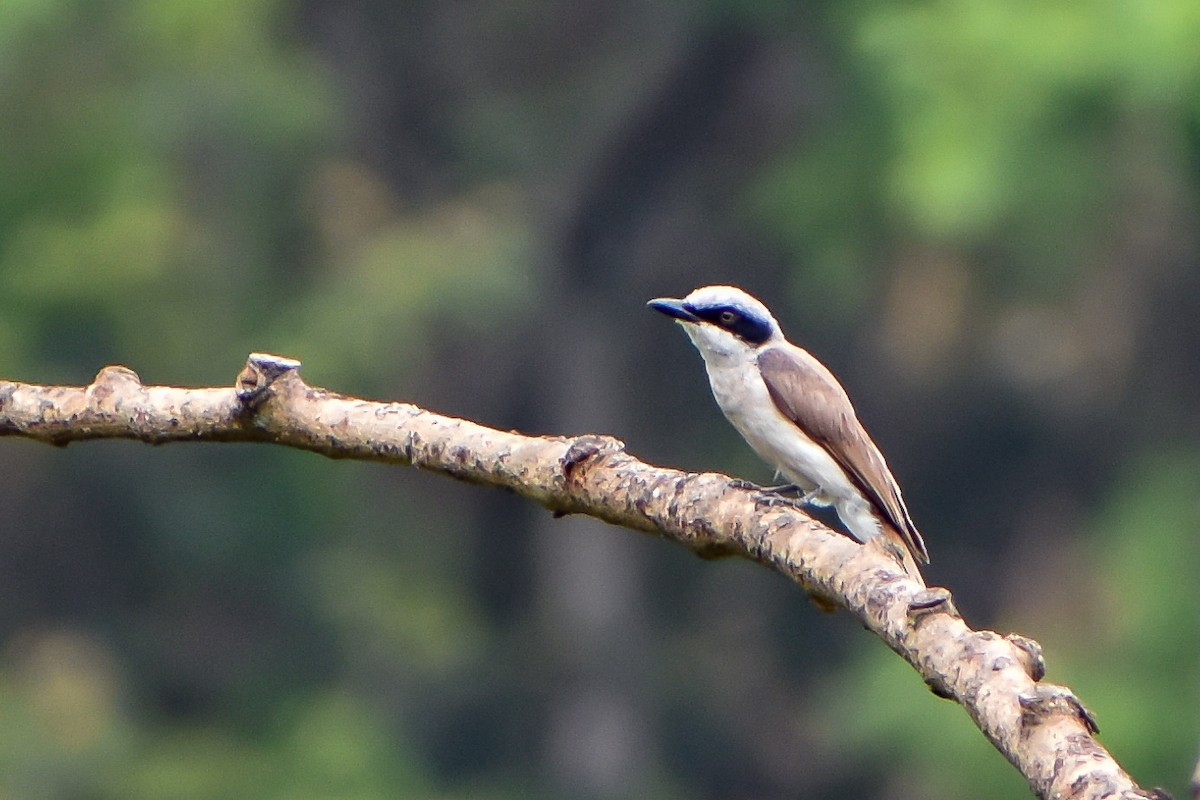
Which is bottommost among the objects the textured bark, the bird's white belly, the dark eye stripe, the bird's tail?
the textured bark

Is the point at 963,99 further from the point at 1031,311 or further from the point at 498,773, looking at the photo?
the point at 498,773

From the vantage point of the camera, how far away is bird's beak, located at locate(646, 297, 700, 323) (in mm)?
6527

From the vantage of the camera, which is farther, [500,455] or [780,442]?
[780,442]

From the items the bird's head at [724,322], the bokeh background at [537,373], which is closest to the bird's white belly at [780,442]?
the bird's head at [724,322]

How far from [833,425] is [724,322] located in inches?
19.1

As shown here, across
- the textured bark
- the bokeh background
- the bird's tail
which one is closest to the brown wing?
the bird's tail

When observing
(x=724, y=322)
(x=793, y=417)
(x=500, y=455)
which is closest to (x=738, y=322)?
(x=724, y=322)

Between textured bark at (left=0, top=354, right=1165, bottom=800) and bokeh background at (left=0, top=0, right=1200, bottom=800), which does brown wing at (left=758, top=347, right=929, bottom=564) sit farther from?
bokeh background at (left=0, top=0, right=1200, bottom=800)

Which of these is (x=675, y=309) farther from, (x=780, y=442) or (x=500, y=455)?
(x=500, y=455)

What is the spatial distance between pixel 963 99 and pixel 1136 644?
19.2ft

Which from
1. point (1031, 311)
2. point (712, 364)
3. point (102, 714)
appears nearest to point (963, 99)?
point (1031, 311)

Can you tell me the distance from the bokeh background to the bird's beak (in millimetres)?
8944

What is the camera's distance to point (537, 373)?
78.0 feet

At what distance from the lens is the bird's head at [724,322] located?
6.79 metres
